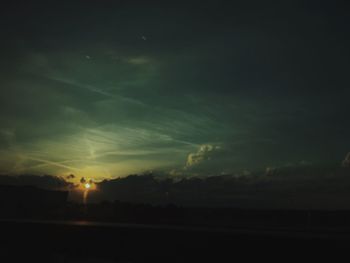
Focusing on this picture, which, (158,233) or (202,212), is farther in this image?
(202,212)

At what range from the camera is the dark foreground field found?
22.2 metres

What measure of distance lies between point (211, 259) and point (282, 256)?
4.32 metres

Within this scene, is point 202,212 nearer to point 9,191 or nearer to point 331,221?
point 331,221

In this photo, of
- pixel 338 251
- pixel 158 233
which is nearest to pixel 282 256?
pixel 338 251

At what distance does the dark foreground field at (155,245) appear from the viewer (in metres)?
22.2

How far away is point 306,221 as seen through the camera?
58.8 metres

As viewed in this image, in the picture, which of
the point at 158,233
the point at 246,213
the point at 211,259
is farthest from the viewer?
the point at 246,213

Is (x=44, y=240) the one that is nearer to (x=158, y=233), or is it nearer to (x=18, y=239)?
(x=18, y=239)

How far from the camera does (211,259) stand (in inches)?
938

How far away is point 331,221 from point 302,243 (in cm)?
4387

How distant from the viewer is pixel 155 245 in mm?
26266

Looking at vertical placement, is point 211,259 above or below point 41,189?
below

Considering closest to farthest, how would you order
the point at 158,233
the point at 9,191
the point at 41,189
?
the point at 158,233, the point at 9,191, the point at 41,189

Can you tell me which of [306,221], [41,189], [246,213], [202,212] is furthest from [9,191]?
[306,221]
